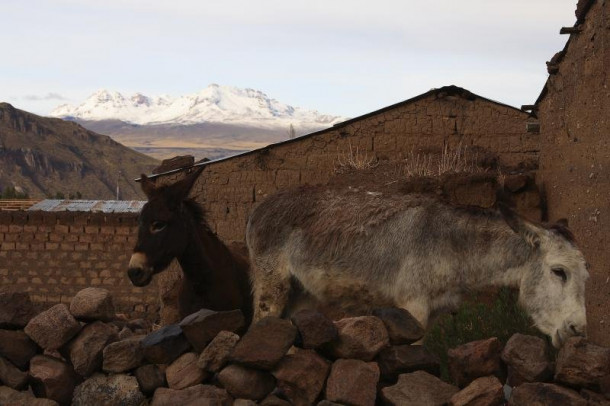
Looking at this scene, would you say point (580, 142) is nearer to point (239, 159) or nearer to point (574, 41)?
point (574, 41)

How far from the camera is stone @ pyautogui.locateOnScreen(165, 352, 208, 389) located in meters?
6.46

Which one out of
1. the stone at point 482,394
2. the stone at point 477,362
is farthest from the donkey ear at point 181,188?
the stone at point 482,394

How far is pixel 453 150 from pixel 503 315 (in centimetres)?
543

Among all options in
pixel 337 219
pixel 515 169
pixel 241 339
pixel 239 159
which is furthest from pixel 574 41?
pixel 241 339

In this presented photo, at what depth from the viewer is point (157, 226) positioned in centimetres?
805

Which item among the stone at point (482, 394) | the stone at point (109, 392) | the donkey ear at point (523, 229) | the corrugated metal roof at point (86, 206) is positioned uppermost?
the donkey ear at point (523, 229)

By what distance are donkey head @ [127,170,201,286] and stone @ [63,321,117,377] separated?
90 centimetres

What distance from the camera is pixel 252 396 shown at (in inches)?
249

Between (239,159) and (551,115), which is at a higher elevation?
(551,115)

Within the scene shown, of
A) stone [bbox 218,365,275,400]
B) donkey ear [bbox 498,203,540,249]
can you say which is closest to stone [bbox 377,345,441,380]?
stone [bbox 218,365,275,400]

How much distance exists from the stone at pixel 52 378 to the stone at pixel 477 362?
2785 mm

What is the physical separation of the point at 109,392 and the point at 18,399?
0.67 metres

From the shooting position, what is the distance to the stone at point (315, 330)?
20.5 ft

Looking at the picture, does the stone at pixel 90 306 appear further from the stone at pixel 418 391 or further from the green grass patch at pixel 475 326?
the green grass patch at pixel 475 326
